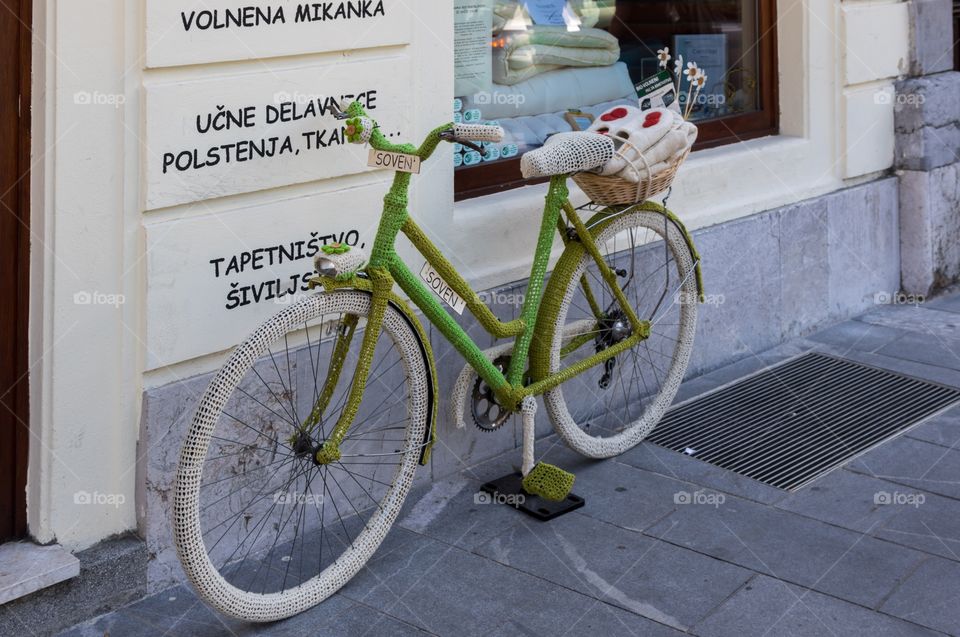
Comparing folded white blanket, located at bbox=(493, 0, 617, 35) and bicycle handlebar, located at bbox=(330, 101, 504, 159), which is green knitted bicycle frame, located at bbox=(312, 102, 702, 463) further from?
folded white blanket, located at bbox=(493, 0, 617, 35)

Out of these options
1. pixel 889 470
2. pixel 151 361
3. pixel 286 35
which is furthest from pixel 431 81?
pixel 889 470

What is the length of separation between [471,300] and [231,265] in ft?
2.48

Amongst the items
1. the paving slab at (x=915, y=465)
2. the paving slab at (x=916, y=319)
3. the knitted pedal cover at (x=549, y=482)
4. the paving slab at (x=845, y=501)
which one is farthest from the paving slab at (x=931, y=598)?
the paving slab at (x=916, y=319)

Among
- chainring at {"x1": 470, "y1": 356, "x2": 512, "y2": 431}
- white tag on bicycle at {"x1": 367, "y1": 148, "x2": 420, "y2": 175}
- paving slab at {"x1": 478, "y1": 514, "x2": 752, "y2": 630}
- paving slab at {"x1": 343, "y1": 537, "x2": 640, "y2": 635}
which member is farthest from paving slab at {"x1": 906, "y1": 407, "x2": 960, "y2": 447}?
white tag on bicycle at {"x1": 367, "y1": 148, "x2": 420, "y2": 175}

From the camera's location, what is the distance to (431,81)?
14.6 ft

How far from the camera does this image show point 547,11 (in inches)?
220

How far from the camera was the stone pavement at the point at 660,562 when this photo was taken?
3594 millimetres

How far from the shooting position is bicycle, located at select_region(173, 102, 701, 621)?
11.4 ft

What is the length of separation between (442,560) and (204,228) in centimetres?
128

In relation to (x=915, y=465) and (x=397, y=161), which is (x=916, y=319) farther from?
(x=397, y=161)

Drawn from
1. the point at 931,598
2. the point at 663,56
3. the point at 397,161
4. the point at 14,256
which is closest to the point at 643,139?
the point at 397,161
